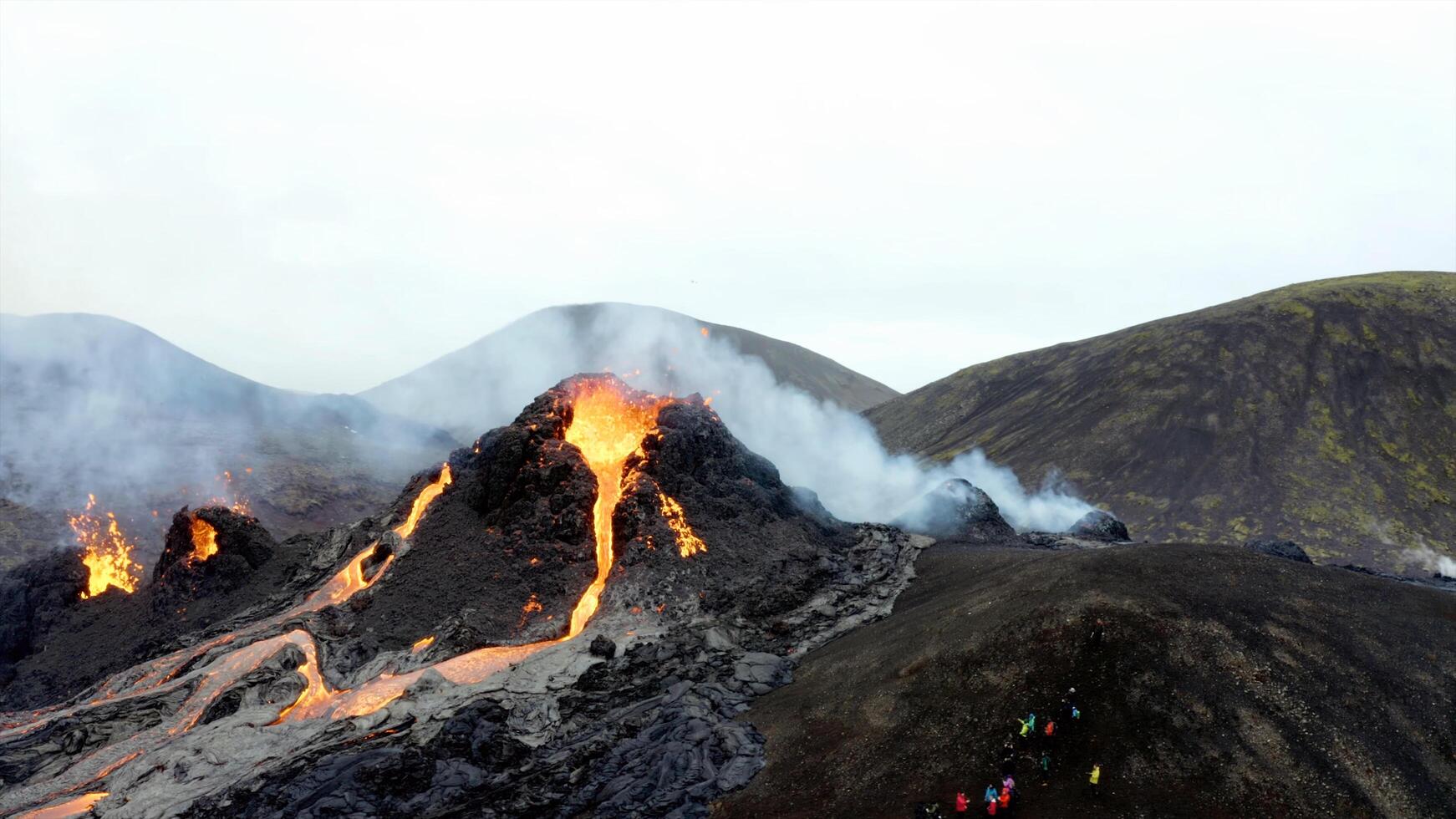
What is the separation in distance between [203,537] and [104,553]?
467 inches

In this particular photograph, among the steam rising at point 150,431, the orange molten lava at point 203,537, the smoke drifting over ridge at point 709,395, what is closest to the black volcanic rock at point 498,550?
the orange molten lava at point 203,537

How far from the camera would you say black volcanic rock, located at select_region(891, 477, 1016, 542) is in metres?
50.8

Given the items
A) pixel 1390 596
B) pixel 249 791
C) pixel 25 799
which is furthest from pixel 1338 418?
pixel 25 799

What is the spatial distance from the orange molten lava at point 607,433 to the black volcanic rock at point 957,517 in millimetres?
19574

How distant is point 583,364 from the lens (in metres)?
156

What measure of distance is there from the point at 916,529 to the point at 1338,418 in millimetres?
58094

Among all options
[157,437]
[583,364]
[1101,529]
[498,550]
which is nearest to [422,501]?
[498,550]

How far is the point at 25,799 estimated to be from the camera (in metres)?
26.1

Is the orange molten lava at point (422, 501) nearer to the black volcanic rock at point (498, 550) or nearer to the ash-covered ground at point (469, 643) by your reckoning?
the ash-covered ground at point (469, 643)

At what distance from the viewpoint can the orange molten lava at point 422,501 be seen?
144ft

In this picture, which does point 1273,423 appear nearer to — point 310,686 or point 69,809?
point 310,686

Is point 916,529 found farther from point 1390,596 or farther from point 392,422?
point 392,422

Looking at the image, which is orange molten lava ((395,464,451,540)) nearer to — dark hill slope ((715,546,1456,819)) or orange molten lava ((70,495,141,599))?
orange molten lava ((70,495,141,599))

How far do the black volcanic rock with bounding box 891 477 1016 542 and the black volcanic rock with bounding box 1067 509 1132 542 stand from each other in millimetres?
5446
